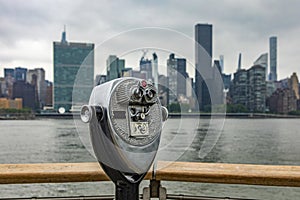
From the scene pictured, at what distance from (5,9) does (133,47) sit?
3006 cm

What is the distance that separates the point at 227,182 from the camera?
5.31 feet

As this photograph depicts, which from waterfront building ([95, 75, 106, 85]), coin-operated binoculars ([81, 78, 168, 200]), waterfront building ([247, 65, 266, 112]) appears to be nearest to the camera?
coin-operated binoculars ([81, 78, 168, 200])

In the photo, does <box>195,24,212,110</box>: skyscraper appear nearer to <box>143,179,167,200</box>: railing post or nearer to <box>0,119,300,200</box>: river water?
<box>0,119,300,200</box>: river water

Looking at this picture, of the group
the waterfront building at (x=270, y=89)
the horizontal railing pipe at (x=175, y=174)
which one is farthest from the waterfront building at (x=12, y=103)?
the waterfront building at (x=270, y=89)

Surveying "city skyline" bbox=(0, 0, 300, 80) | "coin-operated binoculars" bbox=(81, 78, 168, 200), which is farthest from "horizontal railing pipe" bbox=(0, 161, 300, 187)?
"city skyline" bbox=(0, 0, 300, 80)

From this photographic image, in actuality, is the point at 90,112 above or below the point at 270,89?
below

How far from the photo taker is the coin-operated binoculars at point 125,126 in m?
1.20

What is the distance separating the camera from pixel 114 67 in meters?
1.44

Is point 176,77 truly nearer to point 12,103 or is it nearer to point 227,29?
point 12,103

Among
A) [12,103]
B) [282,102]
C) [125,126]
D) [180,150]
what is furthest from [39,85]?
[282,102]

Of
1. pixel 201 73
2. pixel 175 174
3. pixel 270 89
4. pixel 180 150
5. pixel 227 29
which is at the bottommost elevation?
pixel 175 174

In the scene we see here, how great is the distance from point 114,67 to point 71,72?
46 centimetres

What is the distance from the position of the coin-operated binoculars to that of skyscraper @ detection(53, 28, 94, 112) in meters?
0.12

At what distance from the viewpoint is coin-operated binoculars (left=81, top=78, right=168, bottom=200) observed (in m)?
1.20
